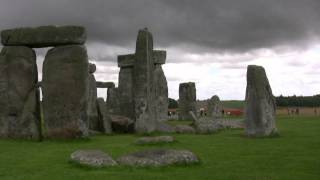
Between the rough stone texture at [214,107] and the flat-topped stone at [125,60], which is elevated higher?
the flat-topped stone at [125,60]

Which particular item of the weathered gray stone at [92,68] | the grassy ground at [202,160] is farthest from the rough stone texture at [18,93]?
the weathered gray stone at [92,68]

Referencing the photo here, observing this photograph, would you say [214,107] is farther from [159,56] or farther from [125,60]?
[125,60]

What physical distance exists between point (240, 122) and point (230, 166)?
56.7 ft

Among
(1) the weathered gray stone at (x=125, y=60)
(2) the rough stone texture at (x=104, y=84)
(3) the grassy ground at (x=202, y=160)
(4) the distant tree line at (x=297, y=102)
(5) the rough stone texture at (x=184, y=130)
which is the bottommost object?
(3) the grassy ground at (x=202, y=160)

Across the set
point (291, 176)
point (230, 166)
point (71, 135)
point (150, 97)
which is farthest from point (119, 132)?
point (291, 176)

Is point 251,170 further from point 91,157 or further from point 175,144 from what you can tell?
point 175,144

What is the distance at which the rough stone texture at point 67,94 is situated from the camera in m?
22.3

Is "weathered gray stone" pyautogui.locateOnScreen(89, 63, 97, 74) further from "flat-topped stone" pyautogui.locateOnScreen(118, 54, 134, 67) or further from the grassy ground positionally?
the grassy ground

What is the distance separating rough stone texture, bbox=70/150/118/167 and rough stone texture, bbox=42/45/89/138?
7308mm

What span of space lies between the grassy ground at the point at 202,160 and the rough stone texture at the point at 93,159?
21 cm

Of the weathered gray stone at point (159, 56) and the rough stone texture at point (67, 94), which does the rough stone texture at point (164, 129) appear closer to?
the rough stone texture at point (67, 94)

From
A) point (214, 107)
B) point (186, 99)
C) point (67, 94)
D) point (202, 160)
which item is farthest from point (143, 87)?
point (214, 107)

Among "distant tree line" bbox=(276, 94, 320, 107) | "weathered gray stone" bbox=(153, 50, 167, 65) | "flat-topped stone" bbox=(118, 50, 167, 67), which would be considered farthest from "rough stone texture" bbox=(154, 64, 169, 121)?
"distant tree line" bbox=(276, 94, 320, 107)

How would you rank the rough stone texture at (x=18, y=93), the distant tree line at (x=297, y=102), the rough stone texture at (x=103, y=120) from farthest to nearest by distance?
1. the distant tree line at (x=297, y=102)
2. the rough stone texture at (x=103, y=120)
3. the rough stone texture at (x=18, y=93)
